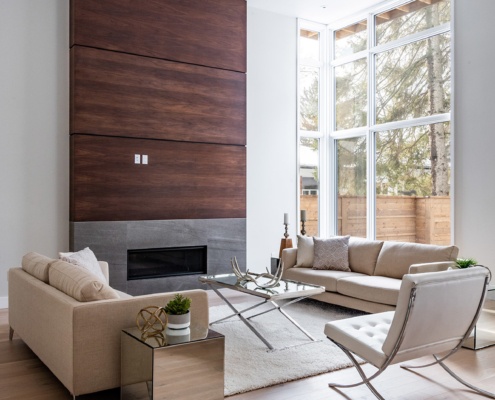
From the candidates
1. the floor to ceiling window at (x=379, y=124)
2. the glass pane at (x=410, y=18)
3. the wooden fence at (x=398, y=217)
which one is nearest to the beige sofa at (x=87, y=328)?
the wooden fence at (x=398, y=217)

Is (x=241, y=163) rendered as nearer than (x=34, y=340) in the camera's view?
No

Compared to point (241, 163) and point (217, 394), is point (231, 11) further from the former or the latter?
point (217, 394)

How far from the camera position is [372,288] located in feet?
15.5

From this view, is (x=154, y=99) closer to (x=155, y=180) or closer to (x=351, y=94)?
(x=155, y=180)

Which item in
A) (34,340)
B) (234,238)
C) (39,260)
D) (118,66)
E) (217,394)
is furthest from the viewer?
(234,238)

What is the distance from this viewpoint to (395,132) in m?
6.94

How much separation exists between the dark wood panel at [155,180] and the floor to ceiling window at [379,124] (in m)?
1.60

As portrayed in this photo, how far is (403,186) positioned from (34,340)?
4.98 meters

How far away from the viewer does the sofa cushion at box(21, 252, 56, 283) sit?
3557mm

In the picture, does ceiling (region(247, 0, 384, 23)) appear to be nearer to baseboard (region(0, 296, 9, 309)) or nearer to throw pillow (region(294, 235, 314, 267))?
throw pillow (region(294, 235, 314, 267))

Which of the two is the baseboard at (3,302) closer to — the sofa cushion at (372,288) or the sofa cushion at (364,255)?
the sofa cushion at (372,288)

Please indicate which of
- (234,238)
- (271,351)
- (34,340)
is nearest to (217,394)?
(271,351)

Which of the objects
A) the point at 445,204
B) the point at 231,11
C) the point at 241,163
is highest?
the point at 231,11

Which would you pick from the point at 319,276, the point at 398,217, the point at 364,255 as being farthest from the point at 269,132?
the point at 319,276
